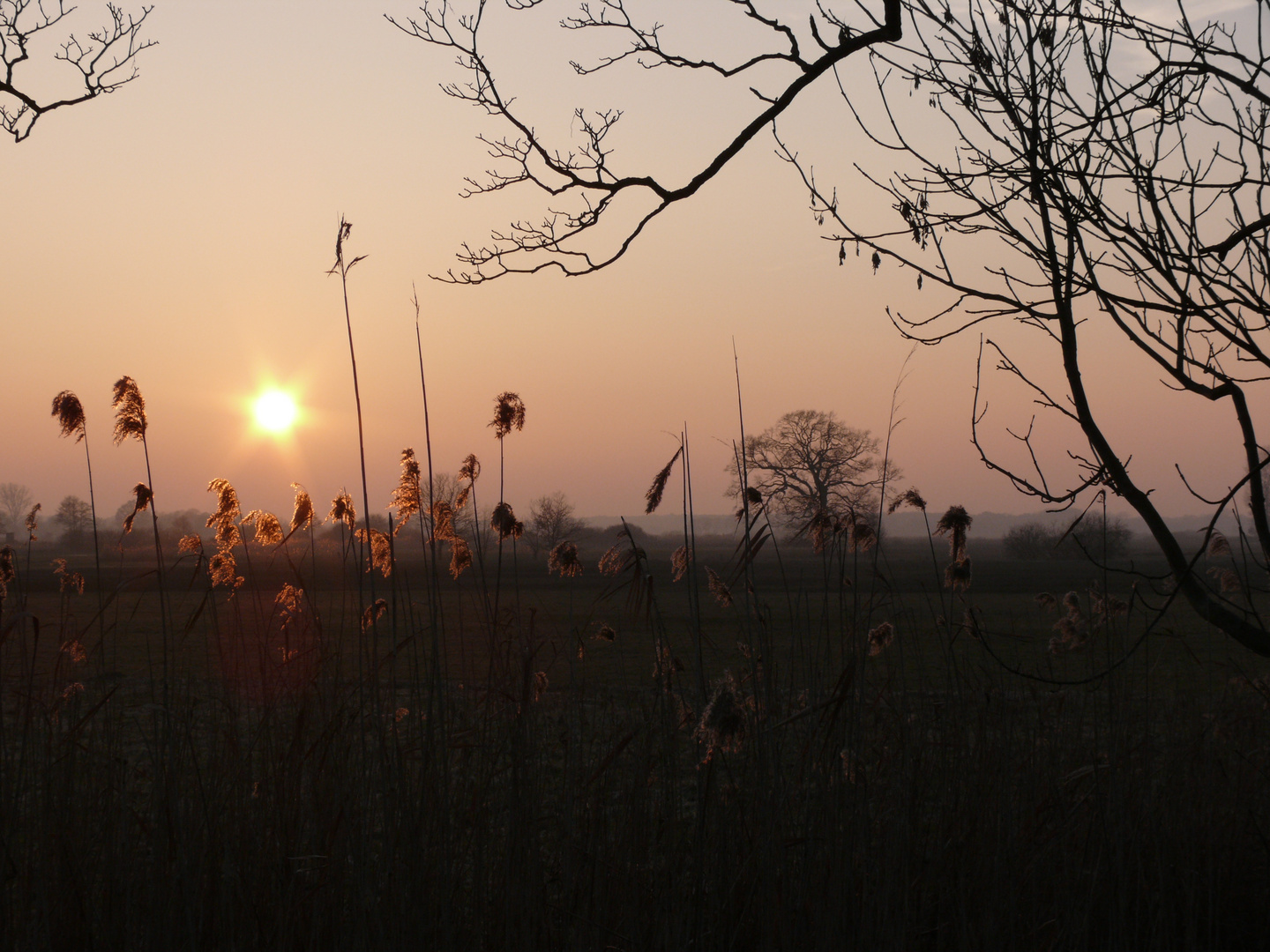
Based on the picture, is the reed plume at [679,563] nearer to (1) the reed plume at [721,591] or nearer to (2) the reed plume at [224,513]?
(1) the reed plume at [721,591]

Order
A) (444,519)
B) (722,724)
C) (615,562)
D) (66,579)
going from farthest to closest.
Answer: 1. (66,579)
2. (444,519)
3. (615,562)
4. (722,724)

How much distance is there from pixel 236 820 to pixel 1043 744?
9.21ft

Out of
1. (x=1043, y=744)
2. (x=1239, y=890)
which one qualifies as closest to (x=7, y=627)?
(x=1043, y=744)

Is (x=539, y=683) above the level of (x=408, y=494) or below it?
below

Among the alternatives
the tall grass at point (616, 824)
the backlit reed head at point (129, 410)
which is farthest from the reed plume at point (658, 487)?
the backlit reed head at point (129, 410)

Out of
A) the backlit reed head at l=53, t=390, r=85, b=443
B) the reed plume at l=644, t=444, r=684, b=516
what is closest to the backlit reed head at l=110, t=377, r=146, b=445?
the backlit reed head at l=53, t=390, r=85, b=443

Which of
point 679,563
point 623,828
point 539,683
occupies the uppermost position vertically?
point 679,563

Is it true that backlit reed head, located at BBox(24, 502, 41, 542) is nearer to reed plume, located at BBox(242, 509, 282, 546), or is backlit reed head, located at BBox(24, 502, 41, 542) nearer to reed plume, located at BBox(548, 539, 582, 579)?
reed plume, located at BBox(242, 509, 282, 546)

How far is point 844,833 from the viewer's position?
2.56m

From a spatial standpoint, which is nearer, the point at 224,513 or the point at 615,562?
the point at 615,562

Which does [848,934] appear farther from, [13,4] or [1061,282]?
[13,4]

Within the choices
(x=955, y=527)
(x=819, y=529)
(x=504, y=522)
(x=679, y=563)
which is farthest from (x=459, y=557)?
(x=955, y=527)

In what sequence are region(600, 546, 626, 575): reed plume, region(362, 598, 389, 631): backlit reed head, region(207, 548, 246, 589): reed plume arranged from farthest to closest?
region(207, 548, 246, 589): reed plume → region(362, 598, 389, 631): backlit reed head → region(600, 546, 626, 575): reed plume

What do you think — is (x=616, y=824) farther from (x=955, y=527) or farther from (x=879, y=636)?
(x=955, y=527)
